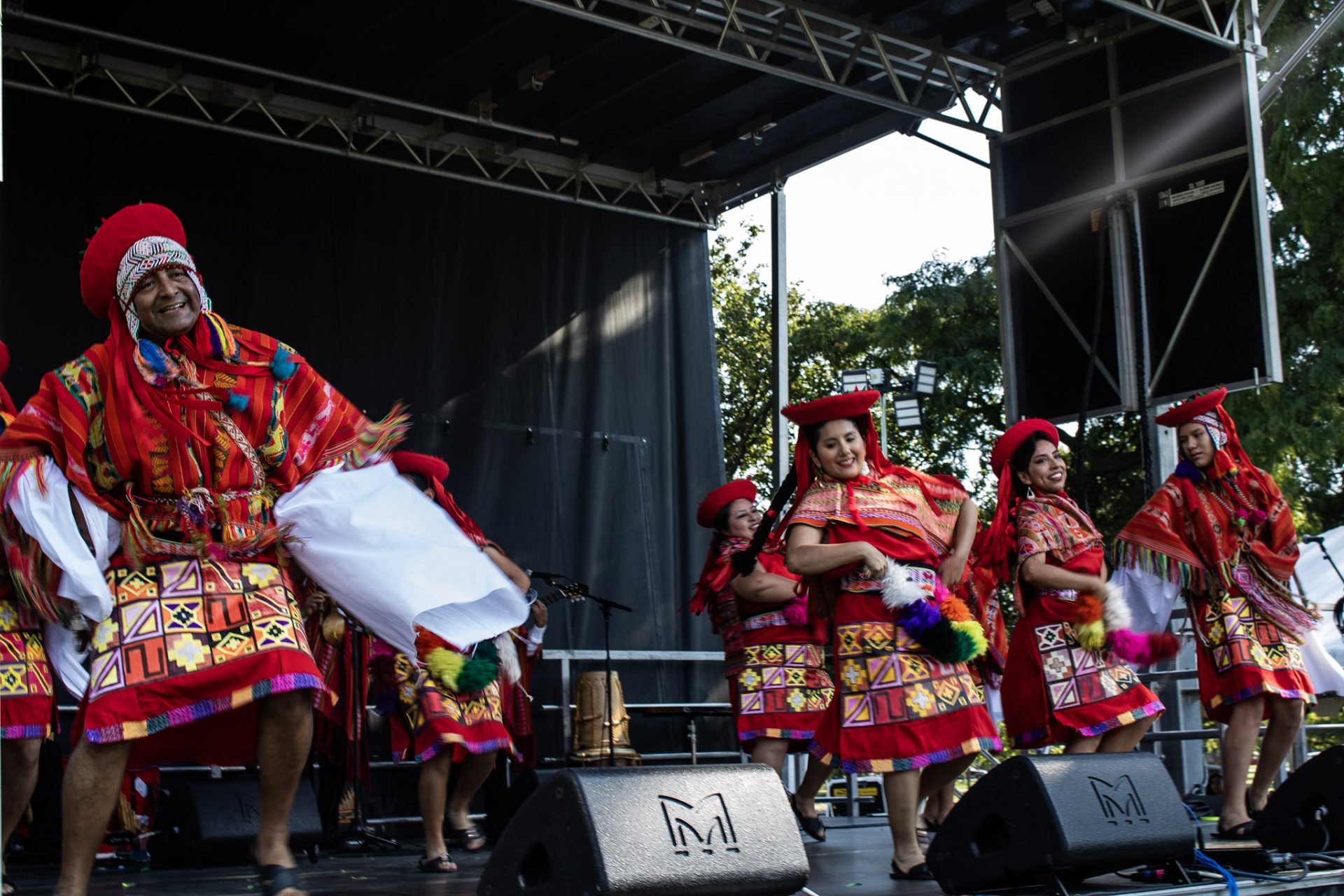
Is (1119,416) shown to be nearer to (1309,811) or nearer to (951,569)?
(1309,811)

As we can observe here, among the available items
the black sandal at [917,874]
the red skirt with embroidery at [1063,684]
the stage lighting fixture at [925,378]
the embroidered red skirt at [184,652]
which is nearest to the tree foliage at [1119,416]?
the stage lighting fixture at [925,378]

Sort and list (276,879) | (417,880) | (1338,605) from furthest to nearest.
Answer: (1338,605) < (417,880) < (276,879)

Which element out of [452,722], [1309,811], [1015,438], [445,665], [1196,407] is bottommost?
[1309,811]

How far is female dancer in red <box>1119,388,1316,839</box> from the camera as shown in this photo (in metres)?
5.68

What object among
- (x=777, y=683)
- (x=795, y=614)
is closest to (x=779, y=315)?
(x=795, y=614)

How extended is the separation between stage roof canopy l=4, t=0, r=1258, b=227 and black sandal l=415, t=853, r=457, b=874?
4.28 metres

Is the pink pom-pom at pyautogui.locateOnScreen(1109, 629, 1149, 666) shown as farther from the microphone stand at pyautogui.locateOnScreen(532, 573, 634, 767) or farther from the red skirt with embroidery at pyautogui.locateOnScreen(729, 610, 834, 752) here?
the microphone stand at pyautogui.locateOnScreen(532, 573, 634, 767)

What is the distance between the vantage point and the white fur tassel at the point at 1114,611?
5418mm

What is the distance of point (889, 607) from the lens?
4.55 m

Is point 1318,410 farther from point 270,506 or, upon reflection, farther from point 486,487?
point 270,506

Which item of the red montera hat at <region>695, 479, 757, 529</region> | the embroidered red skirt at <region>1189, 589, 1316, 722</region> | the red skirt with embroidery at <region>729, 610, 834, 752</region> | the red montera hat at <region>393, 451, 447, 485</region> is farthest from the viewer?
the red montera hat at <region>695, 479, 757, 529</region>

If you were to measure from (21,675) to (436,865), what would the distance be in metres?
1.87

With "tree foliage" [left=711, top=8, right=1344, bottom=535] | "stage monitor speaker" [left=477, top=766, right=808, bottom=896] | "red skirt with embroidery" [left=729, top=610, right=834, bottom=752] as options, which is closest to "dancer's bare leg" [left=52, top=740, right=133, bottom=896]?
"stage monitor speaker" [left=477, top=766, right=808, bottom=896]

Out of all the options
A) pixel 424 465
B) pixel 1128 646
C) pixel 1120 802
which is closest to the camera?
pixel 1120 802
